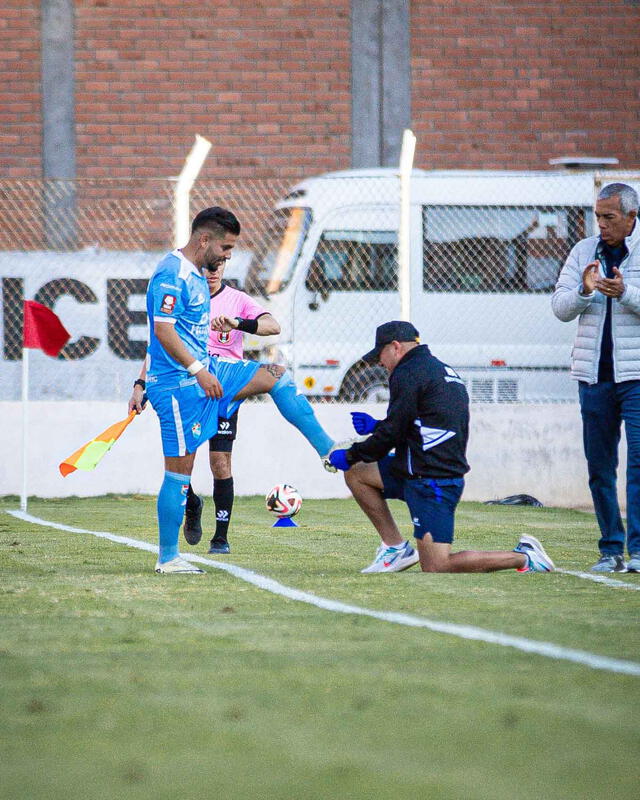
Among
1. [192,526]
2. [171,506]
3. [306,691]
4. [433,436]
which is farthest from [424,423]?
[306,691]

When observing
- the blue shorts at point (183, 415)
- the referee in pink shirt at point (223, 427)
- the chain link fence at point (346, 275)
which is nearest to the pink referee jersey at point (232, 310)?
the referee in pink shirt at point (223, 427)

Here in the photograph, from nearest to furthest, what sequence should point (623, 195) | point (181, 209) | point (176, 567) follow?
point (176, 567) < point (623, 195) < point (181, 209)

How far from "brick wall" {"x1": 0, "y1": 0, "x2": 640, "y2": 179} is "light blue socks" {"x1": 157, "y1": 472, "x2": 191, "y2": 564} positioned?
13.3 meters

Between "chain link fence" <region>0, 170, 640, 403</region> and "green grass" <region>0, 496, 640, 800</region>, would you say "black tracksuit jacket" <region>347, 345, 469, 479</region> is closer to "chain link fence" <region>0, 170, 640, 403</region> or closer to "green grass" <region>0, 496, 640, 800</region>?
"green grass" <region>0, 496, 640, 800</region>

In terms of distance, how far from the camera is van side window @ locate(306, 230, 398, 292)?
14938mm

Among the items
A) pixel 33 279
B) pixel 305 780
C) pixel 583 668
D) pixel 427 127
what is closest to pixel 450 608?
pixel 583 668

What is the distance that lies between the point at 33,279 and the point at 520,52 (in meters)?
8.32

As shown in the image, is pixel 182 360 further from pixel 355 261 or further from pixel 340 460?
pixel 355 261

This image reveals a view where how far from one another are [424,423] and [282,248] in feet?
29.5

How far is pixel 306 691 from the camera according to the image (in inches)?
161

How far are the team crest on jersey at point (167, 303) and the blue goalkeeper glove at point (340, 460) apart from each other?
116 cm

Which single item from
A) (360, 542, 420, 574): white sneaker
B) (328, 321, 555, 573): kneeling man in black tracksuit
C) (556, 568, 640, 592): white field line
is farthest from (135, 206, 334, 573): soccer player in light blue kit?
(556, 568, 640, 592): white field line

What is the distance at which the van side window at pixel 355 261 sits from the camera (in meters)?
14.9

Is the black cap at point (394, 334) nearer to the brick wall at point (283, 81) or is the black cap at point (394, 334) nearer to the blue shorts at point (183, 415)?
the blue shorts at point (183, 415)
